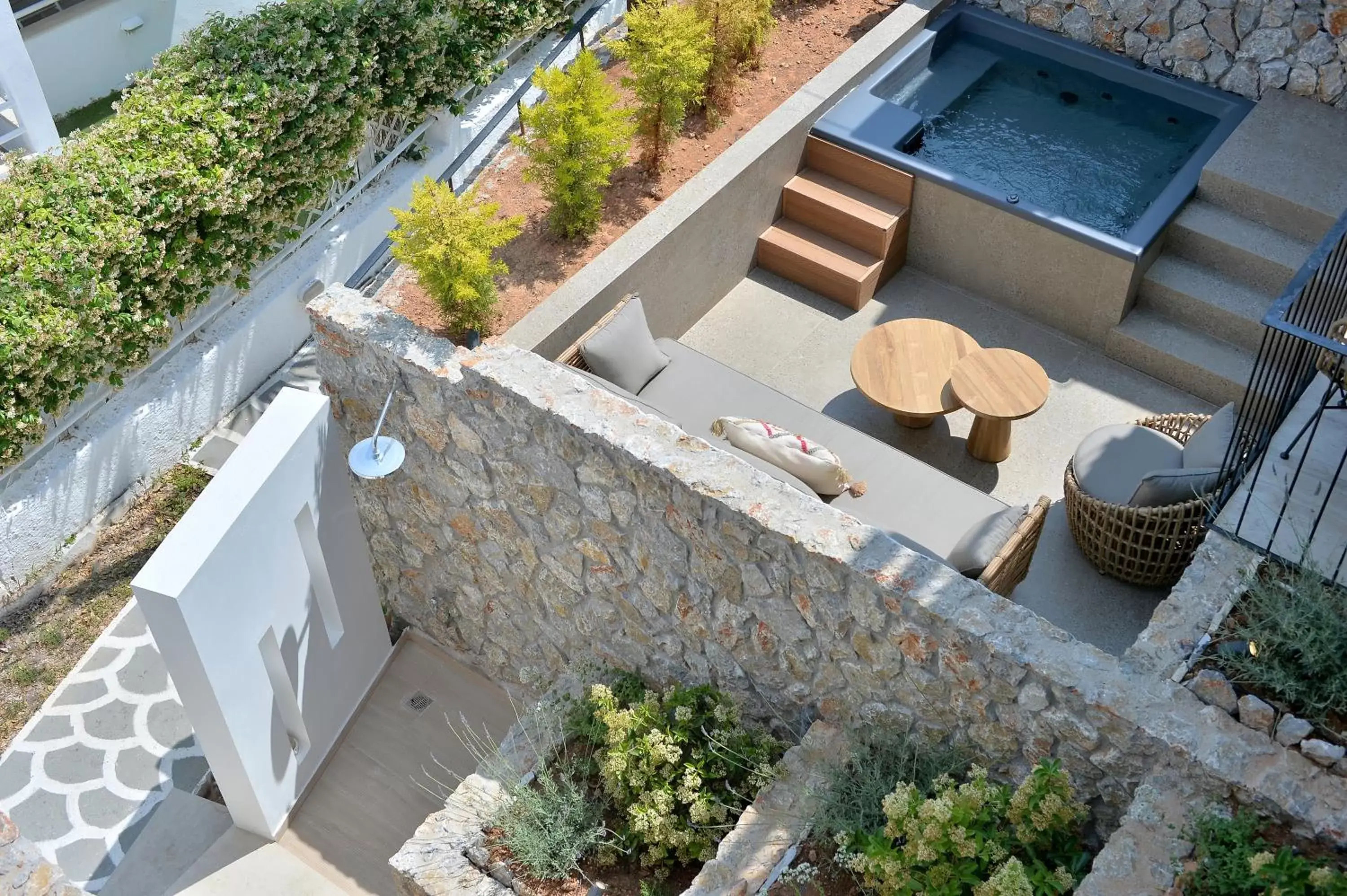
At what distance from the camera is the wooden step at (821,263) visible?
399 inches

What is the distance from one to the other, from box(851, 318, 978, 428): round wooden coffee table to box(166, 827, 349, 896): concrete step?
460 centimetres

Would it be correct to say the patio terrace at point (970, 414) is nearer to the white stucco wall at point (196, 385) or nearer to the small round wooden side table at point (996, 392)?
the small round wooden side table at point (996, 392)

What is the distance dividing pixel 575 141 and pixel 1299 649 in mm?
5433

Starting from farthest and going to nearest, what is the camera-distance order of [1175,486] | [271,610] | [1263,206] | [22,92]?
1. [22,92]
2. [1263,206]
3. [271,610]
4. [1175,486]

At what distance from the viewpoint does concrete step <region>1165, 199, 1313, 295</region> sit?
9.39 metres

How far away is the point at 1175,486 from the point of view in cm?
738

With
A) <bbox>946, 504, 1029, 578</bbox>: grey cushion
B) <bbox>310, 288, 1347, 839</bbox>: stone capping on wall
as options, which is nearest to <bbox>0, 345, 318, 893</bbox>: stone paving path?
<bbox>310, 288, 1347, 839</bbox>: stone capping on wall

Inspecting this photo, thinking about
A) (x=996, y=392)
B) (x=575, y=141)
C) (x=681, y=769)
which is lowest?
(x=681, y=769)

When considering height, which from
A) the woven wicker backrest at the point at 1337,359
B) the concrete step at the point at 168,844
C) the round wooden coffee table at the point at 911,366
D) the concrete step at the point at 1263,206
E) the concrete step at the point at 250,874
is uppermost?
the woven wicker backrest at the point at 1337,359

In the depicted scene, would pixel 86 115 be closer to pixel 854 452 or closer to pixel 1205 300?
pixel 854 452

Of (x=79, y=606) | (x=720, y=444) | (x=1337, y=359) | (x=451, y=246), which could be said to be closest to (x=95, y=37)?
(x=79, y=606)

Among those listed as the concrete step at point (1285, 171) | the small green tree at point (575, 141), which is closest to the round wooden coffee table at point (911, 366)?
the small green tree at point (575, 141)

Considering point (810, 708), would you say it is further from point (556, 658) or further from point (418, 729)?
point (418, 729)

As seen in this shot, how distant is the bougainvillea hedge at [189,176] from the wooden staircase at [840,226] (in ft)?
9.19
